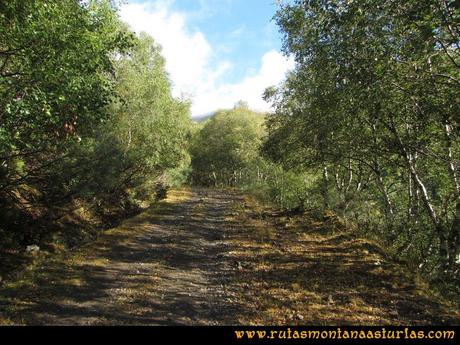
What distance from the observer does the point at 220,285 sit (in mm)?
12648

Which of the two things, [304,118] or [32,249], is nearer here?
[32,249]

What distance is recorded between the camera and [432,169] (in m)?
17.6

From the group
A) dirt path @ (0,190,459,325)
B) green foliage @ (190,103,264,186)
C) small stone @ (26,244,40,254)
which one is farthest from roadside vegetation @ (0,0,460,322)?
green foliage @ (190,103,264,186)

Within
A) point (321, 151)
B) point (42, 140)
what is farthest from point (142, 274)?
point (321, 151)

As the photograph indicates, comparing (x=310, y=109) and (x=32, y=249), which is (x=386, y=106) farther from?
(x=32, y=249)

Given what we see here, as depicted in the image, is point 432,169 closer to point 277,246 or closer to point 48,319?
point 277,246

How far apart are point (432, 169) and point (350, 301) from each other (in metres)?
9.88

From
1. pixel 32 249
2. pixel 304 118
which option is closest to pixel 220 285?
pixel 32 249

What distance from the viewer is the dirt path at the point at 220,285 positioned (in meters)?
9.74

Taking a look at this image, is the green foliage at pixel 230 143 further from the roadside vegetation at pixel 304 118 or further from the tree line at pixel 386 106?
the tree line at pixel 386 106

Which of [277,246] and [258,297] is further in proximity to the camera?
[277,246]

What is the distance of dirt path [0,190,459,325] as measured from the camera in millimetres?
9742
